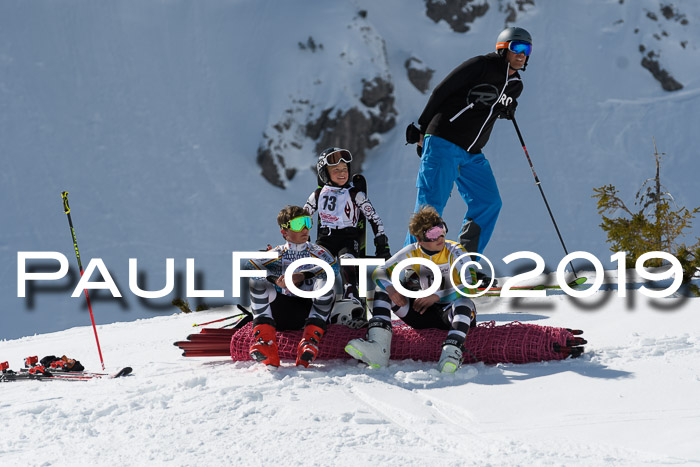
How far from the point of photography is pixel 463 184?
6.47 metres

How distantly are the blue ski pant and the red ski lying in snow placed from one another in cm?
133

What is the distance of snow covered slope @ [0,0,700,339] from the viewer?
22.8 m

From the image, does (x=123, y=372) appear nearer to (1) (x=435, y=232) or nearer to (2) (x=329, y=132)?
(1) (x=435, y=232)

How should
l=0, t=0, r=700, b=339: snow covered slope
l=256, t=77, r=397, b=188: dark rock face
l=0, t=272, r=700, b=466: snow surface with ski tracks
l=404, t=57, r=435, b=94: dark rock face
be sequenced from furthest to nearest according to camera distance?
l=404, t=57, r=435, b=94: dark rock face
l=256, t=77, r=397, b=188: dark rock face
l=0, t=0, r=700, b=339: snow covered slope
l=0, t=272, r=700, b=466: snow surface with ski tracks

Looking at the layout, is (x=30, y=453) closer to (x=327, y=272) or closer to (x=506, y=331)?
(x=327, y=272)

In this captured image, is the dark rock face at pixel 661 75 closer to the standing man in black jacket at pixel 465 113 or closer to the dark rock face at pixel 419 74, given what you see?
the dark rock face at pixel 419 74

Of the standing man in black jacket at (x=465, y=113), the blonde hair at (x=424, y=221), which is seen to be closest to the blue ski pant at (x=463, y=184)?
the standing man in black jacket at (x=465, y=113)

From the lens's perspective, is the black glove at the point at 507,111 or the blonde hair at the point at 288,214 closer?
the blonde hair at the point at 288,214

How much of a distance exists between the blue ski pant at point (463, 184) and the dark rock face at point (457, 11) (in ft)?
82.8

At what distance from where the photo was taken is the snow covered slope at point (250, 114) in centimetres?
2277

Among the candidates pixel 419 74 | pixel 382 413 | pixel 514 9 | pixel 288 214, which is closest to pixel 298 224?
pixel 288 214

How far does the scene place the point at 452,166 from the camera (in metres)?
6.19

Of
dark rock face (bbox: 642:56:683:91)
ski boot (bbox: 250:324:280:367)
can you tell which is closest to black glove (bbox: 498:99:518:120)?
ski boot (bbox: 250:324:280:367)

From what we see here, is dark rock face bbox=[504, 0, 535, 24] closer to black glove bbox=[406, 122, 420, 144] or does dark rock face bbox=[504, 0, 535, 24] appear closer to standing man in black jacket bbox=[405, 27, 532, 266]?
standing man in black jacket bbox=[405, 27, 532, 266]
